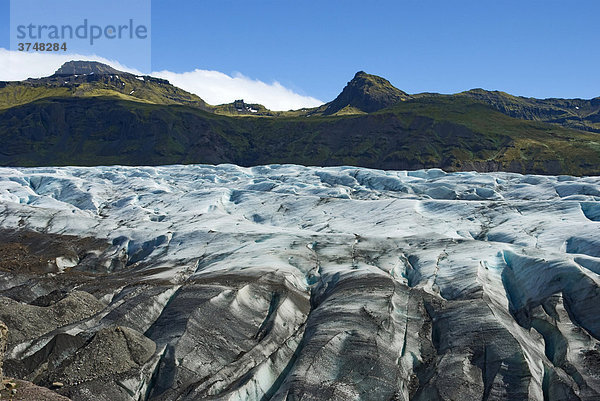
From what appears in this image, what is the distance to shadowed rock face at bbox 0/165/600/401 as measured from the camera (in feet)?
65.6

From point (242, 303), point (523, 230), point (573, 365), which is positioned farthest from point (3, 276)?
point (523, 230)

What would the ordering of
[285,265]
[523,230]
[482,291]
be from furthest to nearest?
[523,230]
[285,265]
[482,291]

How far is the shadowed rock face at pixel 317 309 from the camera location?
65.6 ft

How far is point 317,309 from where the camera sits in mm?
26141

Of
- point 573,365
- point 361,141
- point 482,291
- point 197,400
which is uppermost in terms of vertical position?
point 361,141

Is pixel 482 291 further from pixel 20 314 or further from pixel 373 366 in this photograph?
pixel 20 314

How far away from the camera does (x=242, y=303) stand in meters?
26.1

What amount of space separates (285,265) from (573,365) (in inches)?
708

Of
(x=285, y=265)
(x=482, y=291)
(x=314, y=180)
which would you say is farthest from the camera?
(x=314, y=180)

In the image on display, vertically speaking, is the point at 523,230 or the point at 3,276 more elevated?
the point at 523,230

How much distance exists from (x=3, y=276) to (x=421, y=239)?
30698mm

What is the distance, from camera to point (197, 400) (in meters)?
19.0

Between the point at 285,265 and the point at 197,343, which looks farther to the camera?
the point at 285,265

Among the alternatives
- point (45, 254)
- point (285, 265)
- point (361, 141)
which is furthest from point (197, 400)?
point (361, 141)
